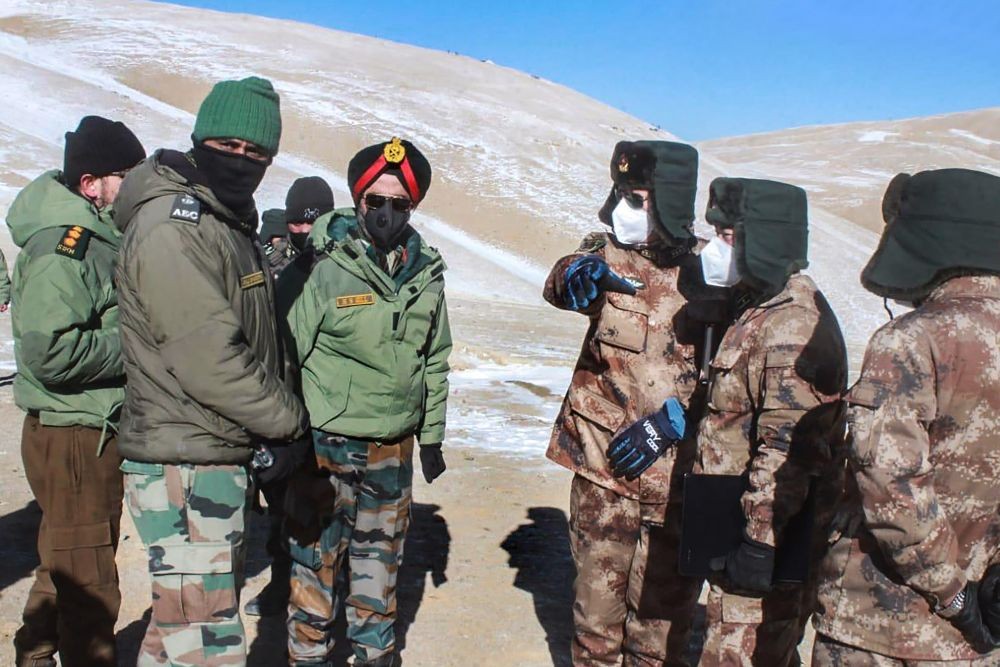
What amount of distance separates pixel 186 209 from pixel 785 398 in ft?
6.27

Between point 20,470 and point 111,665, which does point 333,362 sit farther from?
point 20,470

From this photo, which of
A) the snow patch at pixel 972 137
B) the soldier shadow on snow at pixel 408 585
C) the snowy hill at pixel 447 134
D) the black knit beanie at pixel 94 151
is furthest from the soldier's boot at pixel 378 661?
the snow patch at pixel 972 137

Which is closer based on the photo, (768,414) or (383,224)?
(768,414)

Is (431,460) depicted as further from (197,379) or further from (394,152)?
(197,379)

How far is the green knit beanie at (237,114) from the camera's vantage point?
9.50ft

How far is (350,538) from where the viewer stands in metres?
3.88

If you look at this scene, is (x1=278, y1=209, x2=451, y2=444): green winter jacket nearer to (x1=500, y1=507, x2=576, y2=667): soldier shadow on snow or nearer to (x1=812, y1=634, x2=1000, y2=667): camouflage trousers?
(x1=500, y1=507, x2=576, y2=667): soldier shadow on snow

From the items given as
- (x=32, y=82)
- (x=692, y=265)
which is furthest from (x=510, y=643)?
(x=32, y=82)

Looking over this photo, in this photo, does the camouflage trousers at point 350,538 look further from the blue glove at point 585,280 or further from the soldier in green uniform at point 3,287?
the soldier in green uniform at point 3,287

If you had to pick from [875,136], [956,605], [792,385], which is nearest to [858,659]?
[956,605]

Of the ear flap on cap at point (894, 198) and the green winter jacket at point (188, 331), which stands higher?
the ear flap on cap at point (894, 198)

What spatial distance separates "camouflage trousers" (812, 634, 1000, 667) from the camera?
2418 mm

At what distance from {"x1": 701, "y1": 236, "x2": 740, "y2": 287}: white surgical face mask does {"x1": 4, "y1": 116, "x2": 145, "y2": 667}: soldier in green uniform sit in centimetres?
215

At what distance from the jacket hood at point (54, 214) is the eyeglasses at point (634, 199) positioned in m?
1.97
